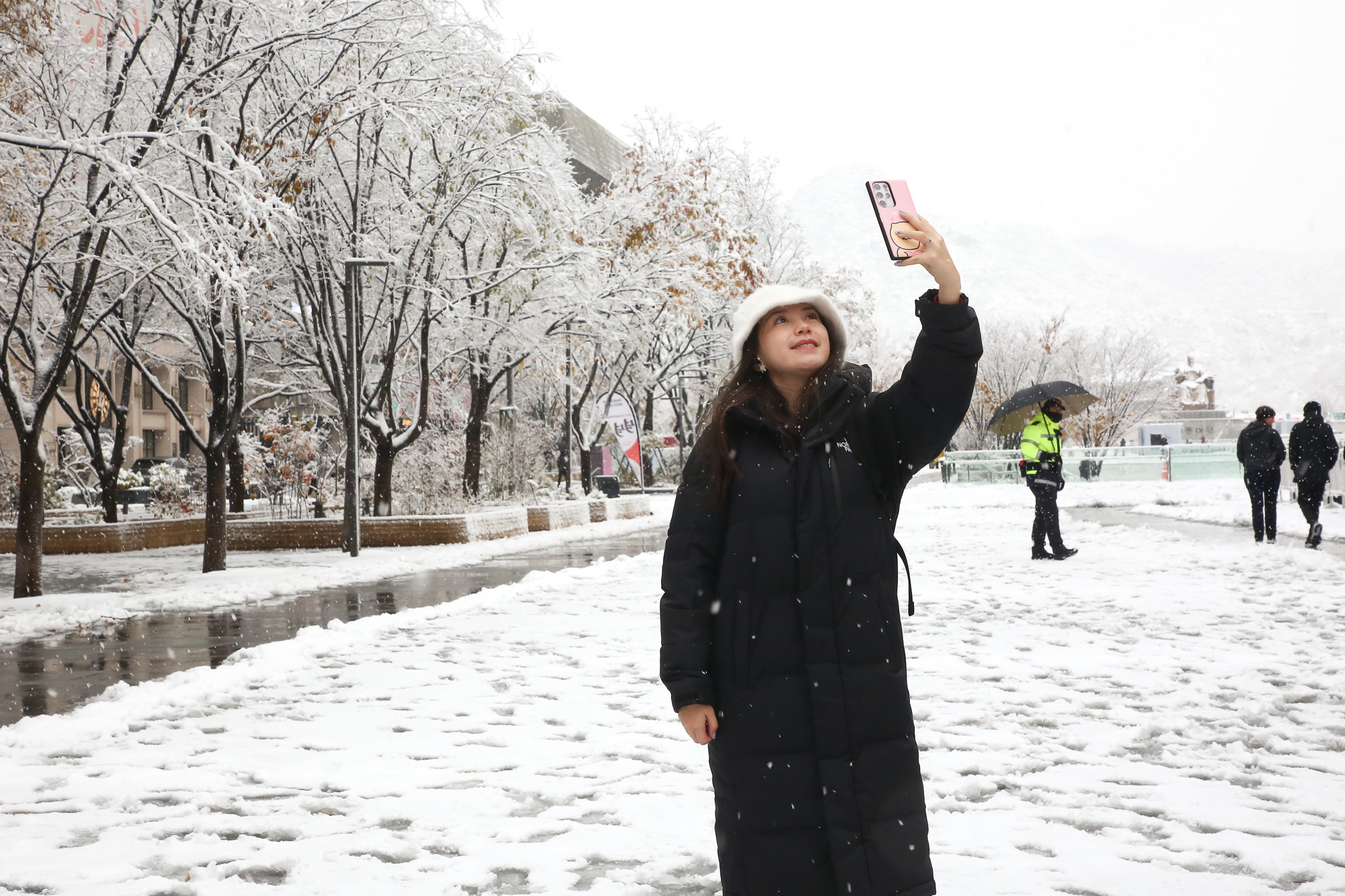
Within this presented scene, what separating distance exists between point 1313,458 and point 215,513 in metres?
15.8

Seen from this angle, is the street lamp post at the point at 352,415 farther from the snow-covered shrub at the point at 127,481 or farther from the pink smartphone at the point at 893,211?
the pink smartphone at the point at 893,211

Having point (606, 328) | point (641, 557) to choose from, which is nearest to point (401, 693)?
point (641, 557)

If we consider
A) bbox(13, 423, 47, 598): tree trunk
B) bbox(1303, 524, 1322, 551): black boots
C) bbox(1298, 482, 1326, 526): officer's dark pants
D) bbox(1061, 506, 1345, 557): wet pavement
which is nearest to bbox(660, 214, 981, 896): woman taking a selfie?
bbox(13, 423, 47, 598): tree trunk

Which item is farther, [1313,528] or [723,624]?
[1313,528]

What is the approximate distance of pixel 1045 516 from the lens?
14242 mm

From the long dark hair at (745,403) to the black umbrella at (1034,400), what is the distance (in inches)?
470

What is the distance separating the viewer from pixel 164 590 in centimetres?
1373

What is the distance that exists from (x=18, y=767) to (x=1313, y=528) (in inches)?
614

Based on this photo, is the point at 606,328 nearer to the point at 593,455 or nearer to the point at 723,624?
the point at 723,624

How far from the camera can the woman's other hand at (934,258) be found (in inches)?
99.9

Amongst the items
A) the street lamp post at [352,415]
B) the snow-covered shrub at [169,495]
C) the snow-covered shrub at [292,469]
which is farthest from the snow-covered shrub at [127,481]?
the street lamp post at [352,415]

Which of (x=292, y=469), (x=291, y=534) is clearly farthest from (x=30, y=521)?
(x=292, y=469)

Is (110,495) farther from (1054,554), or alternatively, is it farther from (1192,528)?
(1192,528)

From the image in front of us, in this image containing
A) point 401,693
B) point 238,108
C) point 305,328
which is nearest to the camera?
point 401,693
